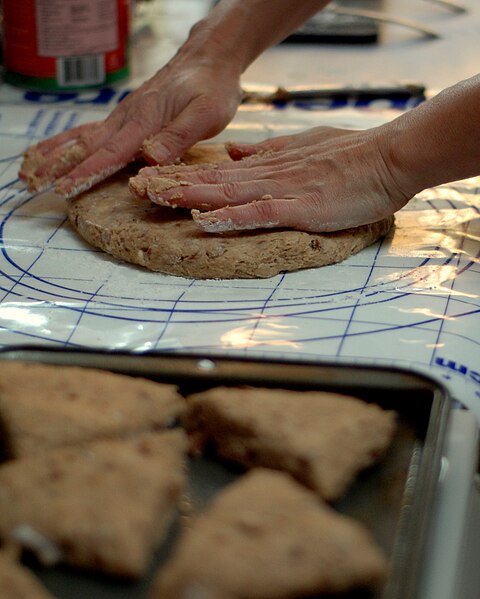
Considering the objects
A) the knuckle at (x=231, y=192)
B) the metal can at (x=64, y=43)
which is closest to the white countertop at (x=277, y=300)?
the knuckle at (x=231, y=192)

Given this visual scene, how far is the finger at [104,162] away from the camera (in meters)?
1.27

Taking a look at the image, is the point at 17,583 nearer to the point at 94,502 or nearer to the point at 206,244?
the point at 94,502

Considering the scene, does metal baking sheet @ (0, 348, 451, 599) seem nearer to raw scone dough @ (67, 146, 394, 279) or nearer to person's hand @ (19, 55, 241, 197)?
raw scone dough @ (67, 146, 394, 279)

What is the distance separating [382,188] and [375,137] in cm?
7

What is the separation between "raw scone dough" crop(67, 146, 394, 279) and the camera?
1.13 metres

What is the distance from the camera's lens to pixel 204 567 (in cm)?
58

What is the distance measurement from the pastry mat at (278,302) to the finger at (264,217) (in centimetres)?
7

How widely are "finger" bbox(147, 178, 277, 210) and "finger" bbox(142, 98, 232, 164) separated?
0.51ft

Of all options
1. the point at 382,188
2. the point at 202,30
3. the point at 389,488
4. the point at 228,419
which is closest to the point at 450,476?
the point at 389,488

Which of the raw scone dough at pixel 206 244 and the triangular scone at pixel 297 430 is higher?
the triangular scone at pixel 297 430

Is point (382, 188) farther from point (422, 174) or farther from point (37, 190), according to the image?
point (37, 190)

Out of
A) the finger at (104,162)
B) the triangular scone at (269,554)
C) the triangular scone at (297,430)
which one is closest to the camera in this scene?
the triangular scone at (269,554)

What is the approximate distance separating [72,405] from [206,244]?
439mm

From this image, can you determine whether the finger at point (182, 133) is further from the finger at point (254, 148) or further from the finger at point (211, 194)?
the finger at point (211, 194)
